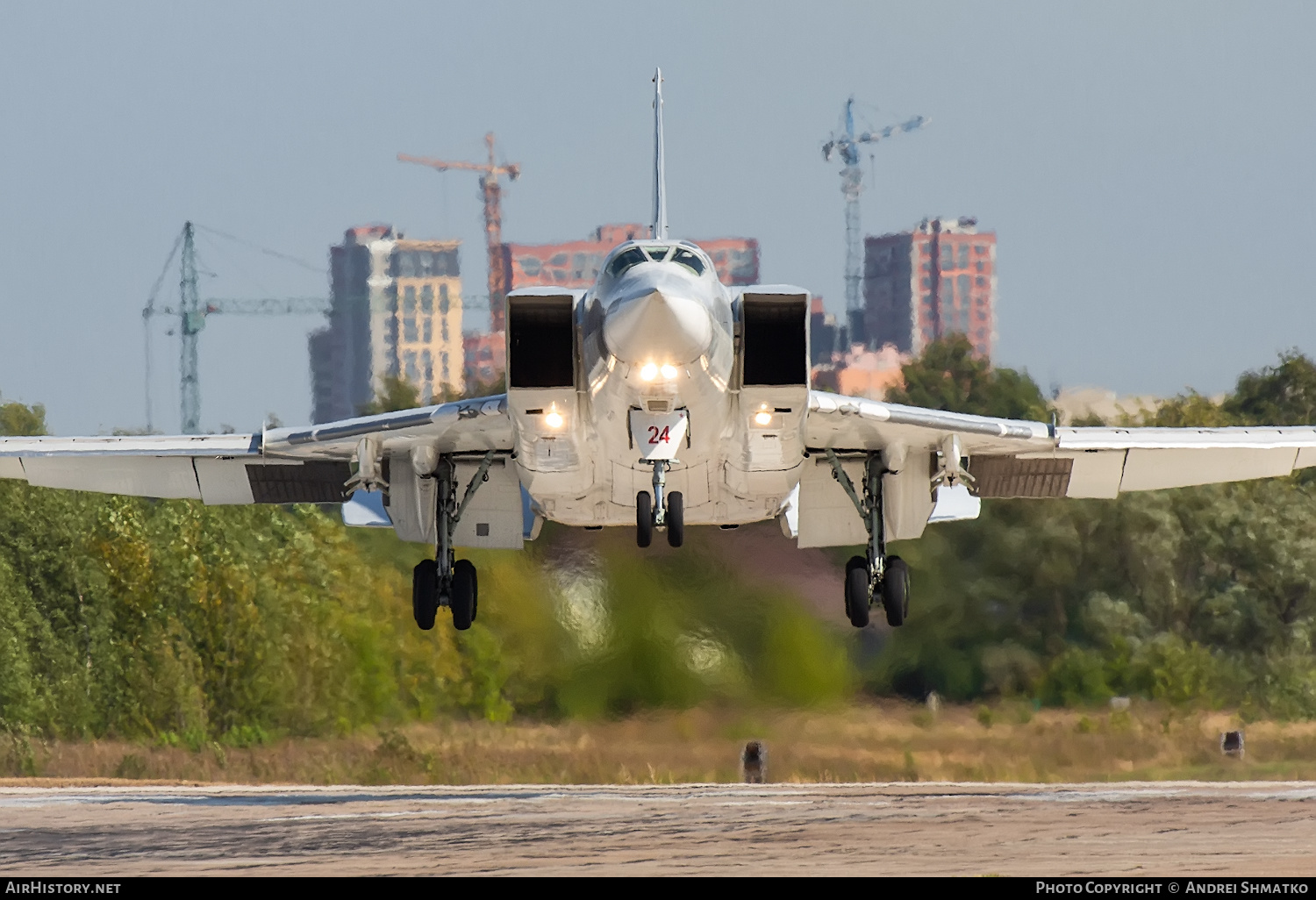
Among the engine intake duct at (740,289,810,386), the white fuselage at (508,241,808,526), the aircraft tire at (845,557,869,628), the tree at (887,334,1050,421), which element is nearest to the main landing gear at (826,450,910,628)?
the aircraft tire at (845,557,869,628)

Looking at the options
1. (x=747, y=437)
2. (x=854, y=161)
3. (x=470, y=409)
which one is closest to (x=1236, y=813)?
(x=747, y=437)

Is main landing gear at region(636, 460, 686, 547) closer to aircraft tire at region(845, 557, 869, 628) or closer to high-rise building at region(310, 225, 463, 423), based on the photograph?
aircraft tire at region(845, 557, 869, 628)

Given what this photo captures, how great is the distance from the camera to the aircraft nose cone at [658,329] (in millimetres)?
15672

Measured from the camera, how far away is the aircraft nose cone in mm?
15672

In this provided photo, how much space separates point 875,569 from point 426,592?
4654mm

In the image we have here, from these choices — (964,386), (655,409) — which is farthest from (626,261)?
(964,386)

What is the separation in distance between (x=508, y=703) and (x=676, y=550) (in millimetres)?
3117

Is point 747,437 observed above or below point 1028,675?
above

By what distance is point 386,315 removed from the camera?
83000 millimetres

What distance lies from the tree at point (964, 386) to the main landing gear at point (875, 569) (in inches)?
609

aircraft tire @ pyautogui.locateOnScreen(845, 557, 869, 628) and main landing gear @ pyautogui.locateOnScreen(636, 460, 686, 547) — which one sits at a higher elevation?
main landing gear @ pyautogui.locateOnScreen(636, 460, 686, 547)

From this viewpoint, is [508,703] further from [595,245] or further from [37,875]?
[595,245]

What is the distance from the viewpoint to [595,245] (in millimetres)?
92250

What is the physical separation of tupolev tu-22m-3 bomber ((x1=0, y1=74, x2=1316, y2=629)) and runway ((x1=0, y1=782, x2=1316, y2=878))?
2507mm
